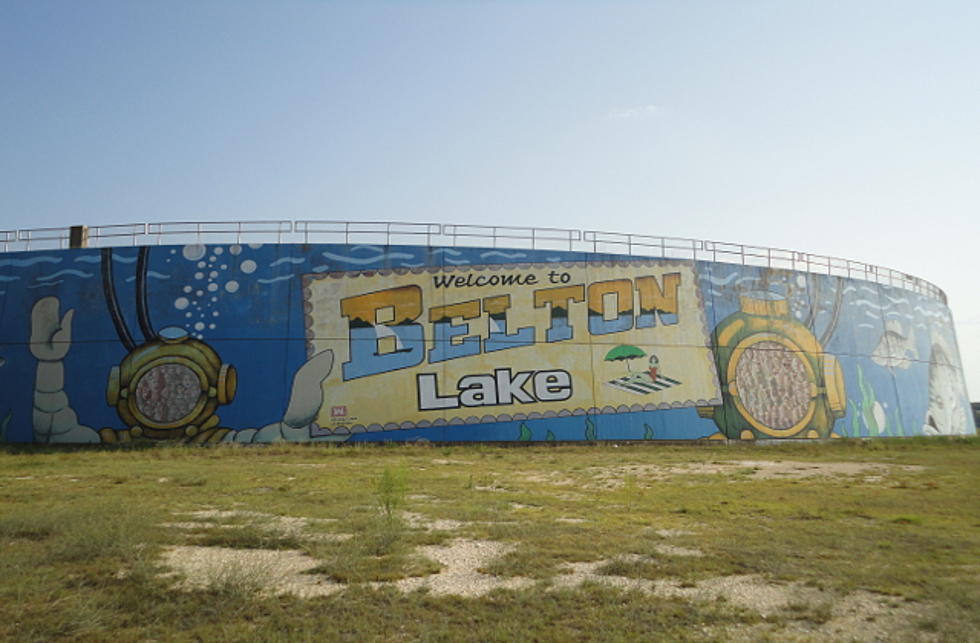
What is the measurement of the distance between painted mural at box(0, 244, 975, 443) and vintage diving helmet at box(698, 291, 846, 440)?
0.14 m

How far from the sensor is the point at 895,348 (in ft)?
134

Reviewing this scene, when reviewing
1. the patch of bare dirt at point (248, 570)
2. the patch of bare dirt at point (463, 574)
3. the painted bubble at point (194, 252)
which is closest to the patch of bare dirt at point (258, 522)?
the patch of bare dirt at point (248, 570)

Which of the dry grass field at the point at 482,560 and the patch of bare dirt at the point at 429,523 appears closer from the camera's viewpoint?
the dry grass field at the point at 482,560

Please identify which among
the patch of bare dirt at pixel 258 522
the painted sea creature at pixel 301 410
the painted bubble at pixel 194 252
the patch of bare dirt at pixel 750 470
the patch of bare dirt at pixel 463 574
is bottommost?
A: the patch of bare dirt at pixel 750 470

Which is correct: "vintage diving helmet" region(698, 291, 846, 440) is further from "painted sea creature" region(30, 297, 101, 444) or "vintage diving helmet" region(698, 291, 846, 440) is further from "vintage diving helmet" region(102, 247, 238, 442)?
"painted sea creature" region(30, 297, 101, 444)

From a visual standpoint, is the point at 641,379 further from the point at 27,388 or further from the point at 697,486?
the point at 27,388

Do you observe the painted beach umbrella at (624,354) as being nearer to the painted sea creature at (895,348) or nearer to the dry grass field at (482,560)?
the dry grass field at (482,560)

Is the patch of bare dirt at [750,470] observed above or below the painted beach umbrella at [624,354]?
below

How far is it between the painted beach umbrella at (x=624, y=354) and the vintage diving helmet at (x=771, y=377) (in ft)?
12.6

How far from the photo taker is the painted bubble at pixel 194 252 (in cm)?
3003

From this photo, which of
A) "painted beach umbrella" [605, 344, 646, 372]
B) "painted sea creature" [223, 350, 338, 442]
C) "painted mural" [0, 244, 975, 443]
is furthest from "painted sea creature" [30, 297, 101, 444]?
"painted beach umbrella" [605, 344, 646, 372]

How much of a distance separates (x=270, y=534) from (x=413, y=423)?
63.7 feet

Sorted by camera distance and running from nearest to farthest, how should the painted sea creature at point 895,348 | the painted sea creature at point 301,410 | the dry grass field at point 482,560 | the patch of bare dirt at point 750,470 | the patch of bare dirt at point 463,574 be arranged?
the dry grass field at point 482,560
the patch of bare dirt at point 463,574
the patch of bare dirt at point 750,470
the painted sea creature at point 301,410
the painted sea creature at point 895,348

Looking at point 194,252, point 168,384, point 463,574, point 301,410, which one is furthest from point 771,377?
point 463,574
